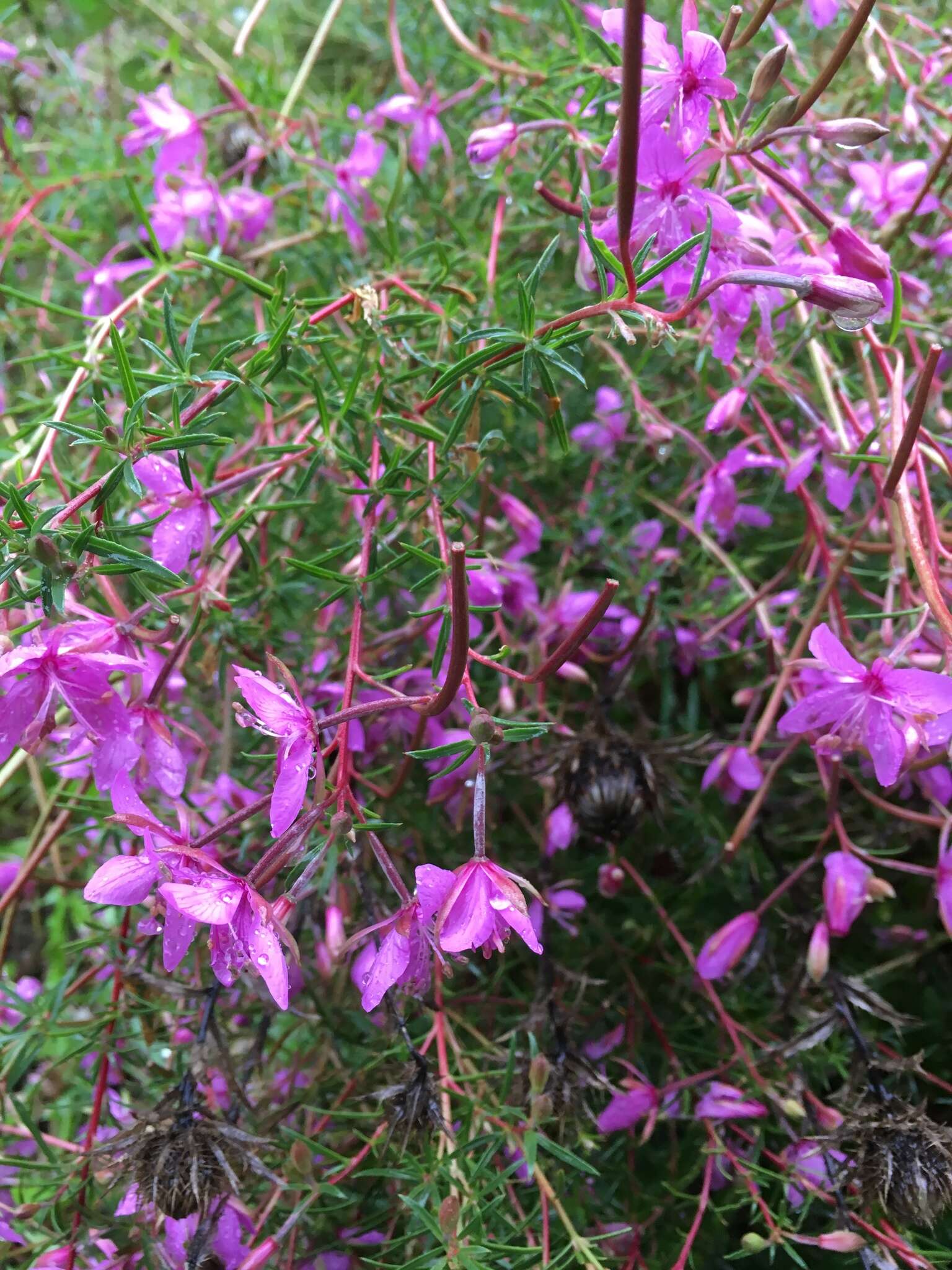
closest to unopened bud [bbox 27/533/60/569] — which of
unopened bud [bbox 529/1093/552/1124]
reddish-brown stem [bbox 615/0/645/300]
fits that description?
reddish-brown stem [bbox 615/0/645/300]

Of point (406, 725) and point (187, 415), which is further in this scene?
point (406, 725)

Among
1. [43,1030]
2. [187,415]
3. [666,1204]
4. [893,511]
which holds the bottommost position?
[666,1204]

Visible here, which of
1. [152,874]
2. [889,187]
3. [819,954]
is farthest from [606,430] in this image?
[152,874]

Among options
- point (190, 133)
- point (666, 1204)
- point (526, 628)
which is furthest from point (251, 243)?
point (666, 1204)

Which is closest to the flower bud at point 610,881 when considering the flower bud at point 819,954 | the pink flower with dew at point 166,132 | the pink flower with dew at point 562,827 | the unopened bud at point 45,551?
the pink flower with dew at point 562,827

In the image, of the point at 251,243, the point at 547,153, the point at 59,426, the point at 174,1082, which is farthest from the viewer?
the point at 251,243

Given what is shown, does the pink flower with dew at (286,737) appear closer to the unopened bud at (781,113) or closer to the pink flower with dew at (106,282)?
the unopened bud at (781,113)

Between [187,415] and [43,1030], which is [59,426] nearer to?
[187,415]

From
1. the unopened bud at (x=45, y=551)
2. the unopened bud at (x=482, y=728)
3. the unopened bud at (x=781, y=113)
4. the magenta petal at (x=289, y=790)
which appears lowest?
the magenta petal at (x=289, y=790)
